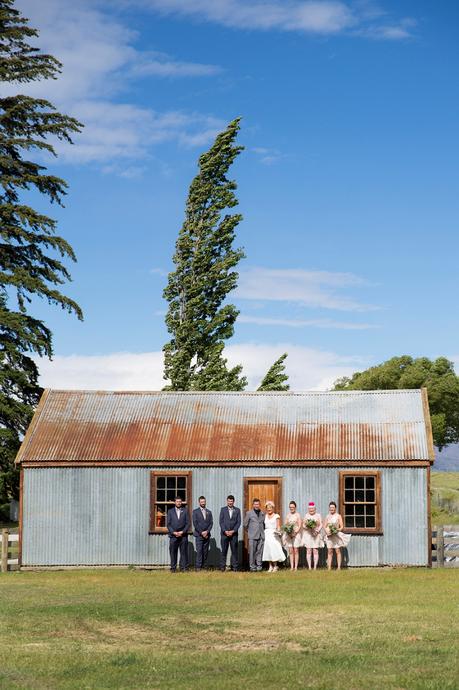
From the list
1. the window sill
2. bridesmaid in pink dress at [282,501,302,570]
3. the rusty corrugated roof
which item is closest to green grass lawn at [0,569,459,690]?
bridesmaid in pink dress at [282,501,302,570]

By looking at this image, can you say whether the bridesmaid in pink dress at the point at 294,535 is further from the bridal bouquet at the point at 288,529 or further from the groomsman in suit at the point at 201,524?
the groomsman in suit at the point at 201,524

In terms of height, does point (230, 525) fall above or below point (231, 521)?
below

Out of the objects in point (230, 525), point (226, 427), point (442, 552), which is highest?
point (226, 427)

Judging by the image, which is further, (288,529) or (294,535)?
(294,535)

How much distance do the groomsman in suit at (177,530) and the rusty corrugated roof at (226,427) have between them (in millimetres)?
1682

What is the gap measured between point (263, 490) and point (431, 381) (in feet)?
191

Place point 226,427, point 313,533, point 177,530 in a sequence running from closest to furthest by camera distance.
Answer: point 313,533
point 177,530
point 226,427

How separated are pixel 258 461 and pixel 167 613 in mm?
10536

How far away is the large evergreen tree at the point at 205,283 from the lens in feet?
156

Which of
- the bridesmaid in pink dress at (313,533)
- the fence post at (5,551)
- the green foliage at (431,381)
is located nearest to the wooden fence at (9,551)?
the fence post at (5,551)

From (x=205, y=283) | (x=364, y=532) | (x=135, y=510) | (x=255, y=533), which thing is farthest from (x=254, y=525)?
(x=205, y=283)

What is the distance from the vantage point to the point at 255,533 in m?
27.3

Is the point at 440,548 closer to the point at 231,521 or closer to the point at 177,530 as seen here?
the point at 231,521

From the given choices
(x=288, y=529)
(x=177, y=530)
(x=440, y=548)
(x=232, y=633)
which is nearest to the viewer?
(x=232, y=633)
